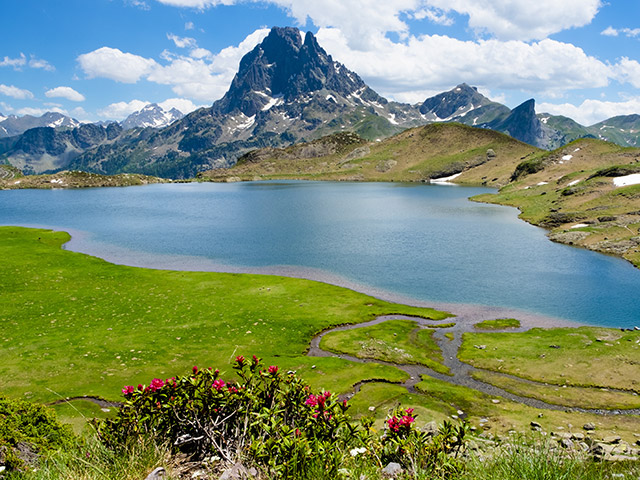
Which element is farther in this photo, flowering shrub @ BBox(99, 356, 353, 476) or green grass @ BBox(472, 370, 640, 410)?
green grass @ BBox(472, 370, 640, 410)

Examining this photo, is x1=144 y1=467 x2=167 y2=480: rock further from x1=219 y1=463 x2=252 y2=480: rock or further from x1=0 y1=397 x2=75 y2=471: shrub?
x1=0 y1=397 x2=75 y2=471: shrub

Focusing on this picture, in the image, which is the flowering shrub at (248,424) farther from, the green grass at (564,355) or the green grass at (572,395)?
the green grass at (564,355)

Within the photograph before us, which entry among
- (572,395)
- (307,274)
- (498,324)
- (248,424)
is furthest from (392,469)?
(307,274)

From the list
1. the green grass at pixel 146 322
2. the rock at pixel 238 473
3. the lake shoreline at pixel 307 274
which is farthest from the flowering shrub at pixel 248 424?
the lake shoreline at pixel 307 274

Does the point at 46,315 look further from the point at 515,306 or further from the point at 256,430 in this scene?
the point at 515,306

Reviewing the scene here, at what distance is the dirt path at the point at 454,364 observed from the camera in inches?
1139

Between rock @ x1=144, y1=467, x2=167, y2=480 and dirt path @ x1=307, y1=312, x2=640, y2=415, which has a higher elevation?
rock @ x1=144, y1=467, x2=167, y2=480

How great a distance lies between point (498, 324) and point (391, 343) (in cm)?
1439

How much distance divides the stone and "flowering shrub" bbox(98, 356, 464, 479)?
0.14 meters

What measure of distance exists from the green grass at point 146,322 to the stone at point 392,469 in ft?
62.1

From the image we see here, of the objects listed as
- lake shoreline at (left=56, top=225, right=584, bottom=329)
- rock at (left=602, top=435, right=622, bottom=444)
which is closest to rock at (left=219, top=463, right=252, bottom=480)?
rock at (left=602, top=435, right=622, bottom=444)

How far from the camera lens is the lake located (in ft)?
181

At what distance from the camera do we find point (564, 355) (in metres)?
35.5

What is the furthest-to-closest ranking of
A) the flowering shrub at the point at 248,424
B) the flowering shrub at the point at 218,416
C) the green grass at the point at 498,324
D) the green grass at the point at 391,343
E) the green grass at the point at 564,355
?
1. the green grass at the point at 498,324
2. the green grass at the point at 391,343
3. the green grass at the point at 564,355
4. the flowering shrub at the point at 218,416
5. the flowering shrub at the point at 248,424
